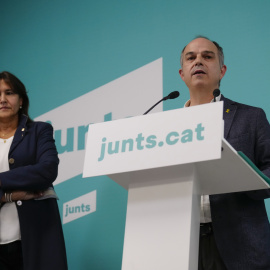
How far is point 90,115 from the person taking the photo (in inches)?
134

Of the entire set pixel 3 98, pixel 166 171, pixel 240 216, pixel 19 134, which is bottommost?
pixel 240 216

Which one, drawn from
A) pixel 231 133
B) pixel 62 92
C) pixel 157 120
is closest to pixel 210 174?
pixel 157 120

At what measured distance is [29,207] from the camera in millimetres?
2549

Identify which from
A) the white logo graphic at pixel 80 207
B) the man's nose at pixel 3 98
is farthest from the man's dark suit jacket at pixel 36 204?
the white logo graphic at pixel 80 207

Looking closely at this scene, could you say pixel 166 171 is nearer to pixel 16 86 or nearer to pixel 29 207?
pixel 29 207

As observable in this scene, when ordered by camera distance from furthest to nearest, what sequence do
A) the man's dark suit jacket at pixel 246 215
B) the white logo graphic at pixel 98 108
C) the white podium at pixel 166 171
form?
1. the white logo graphic at pixel 98 108
2. the man's dark suit jacket at pixel 246 215
3. the white podium at pixel 166 171

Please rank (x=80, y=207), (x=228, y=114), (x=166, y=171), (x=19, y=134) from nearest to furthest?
(x=166, y=171)
(x=228, y=114)
(x=19, y=134)
(x=80, y=207)

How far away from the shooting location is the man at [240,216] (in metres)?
1.97

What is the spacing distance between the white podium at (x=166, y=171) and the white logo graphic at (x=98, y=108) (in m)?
1.40

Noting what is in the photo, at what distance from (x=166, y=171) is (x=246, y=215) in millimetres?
467

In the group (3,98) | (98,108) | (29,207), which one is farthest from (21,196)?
(98,108)

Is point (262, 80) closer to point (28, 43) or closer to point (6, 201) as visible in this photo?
point (6, 201)

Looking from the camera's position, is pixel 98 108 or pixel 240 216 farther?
pixel 98 108

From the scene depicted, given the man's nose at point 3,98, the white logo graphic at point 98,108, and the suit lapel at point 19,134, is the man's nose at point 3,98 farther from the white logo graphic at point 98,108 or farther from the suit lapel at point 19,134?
the white logo graphic at point 98,108
